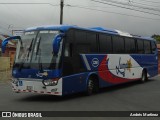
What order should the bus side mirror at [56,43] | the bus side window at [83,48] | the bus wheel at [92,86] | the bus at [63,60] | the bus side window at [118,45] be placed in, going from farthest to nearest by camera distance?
the bus side window at [118,45]
the bus wheel at [92,86]
the bus side window at [83,48]
the bus at [63,60]
the bus side mirror at [56,43]

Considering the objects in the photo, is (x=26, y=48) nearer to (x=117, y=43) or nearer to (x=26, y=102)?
A: (x=26, y=102)

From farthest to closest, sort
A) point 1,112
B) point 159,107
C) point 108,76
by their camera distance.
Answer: point 108,76 < point 159,107 < point 1,112

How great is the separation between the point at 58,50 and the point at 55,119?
439cm

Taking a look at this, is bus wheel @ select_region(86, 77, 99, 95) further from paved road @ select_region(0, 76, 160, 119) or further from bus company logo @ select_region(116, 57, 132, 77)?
bus company logo @ select_region(116, 57, 132, 77)

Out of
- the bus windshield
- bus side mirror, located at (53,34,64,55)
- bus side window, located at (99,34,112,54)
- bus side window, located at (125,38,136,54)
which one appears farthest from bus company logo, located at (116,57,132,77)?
bus side mirror, located at (53,34,64,55)

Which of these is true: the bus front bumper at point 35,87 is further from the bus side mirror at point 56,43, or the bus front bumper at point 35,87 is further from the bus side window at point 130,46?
the bus side window at point 130,46

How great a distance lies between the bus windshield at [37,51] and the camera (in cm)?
1419

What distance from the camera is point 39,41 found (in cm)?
1466


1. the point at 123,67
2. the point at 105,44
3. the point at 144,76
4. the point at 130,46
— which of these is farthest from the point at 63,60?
the point at 144,76

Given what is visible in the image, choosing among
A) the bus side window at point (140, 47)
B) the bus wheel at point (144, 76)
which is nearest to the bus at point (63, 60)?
the bus side window at point (140, 47)

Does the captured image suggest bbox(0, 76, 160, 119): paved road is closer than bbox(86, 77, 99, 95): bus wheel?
Yes

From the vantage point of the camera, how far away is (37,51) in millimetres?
14500

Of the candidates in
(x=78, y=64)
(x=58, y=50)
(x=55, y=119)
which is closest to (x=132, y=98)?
(x=78, y=64)

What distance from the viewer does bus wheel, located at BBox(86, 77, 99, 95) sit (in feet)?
54.2
